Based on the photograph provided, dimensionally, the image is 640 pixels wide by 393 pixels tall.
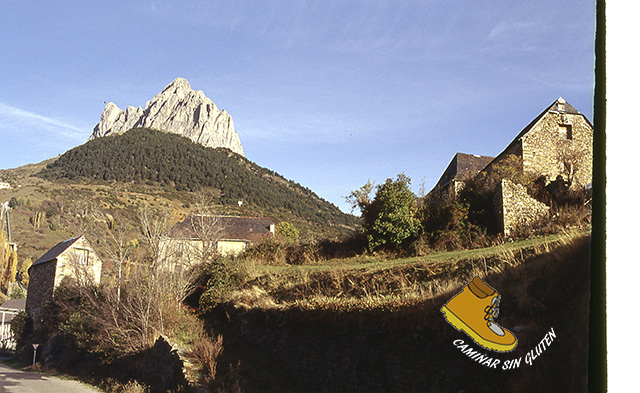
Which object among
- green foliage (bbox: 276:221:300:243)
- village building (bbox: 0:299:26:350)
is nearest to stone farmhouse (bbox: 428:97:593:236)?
green foliage (bbox: 276:221:300:243)

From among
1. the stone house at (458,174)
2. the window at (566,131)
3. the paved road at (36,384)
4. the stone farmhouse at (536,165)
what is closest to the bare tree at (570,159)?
the stone farmhouse at (536,165)

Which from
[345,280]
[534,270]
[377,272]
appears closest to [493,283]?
[534,270]

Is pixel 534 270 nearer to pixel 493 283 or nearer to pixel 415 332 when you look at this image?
pixel 493 283

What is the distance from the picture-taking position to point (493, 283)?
25.6 feet

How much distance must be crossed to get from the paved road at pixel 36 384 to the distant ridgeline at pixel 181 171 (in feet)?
78.7

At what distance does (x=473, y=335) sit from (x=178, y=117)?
50648mm

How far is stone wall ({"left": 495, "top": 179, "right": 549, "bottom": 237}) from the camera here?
49.5ft

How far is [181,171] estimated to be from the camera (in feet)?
170

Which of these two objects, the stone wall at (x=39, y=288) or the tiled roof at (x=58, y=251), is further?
the tiled roof at (x=58, y=251)

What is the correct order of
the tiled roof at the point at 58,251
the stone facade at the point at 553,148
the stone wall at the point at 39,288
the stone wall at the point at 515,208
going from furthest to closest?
A: 1. the tiled roof at the point at 58,251
2. the stone wall at the point at 39,288
3. the stone wall at the point at 515,208
4. the stone facade at the point at 553,148

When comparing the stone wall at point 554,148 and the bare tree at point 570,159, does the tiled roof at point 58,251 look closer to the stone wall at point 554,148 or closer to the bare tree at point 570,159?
the stone wall at point 554,148

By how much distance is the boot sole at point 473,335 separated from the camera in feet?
20.3

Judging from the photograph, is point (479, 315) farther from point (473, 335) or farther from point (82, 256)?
point (82, 256)

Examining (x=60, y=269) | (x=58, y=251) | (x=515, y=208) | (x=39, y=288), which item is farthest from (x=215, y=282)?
(x=39, y=288)
